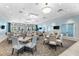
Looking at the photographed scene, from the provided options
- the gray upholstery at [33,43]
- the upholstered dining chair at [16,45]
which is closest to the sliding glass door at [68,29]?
the gray upholstery at [33,43]

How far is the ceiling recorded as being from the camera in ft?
7.04

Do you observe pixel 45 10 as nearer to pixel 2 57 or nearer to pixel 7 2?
pixel 7 2

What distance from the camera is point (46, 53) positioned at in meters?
2.23

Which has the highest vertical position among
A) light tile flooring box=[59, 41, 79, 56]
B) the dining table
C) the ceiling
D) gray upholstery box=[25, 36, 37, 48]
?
the ceiling

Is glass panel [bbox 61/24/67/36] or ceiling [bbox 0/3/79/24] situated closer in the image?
ceiling [bbox 0/3/79/24]

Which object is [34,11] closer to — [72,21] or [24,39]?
[24,39]

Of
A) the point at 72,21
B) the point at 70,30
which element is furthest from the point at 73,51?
the point at 72,21

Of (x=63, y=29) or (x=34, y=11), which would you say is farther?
(x=63, y=29)

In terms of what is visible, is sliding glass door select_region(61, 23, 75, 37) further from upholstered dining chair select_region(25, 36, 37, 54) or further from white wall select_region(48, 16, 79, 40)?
upholstered dining chair select_region(25, 36, 37, 54)

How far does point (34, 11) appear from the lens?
2199 millimetres

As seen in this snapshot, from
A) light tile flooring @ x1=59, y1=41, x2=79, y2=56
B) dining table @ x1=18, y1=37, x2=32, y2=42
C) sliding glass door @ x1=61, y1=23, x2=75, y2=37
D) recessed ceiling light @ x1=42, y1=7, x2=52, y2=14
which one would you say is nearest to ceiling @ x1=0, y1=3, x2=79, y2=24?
recessed ceiling light @ x1=42, y1=7, x2=52, y2=14

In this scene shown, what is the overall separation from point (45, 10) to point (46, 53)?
97 centimetres

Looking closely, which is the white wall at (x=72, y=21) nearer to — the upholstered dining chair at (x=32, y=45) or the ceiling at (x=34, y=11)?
the ceiling at (x=34, y=11)

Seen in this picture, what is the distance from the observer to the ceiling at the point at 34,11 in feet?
7.04
